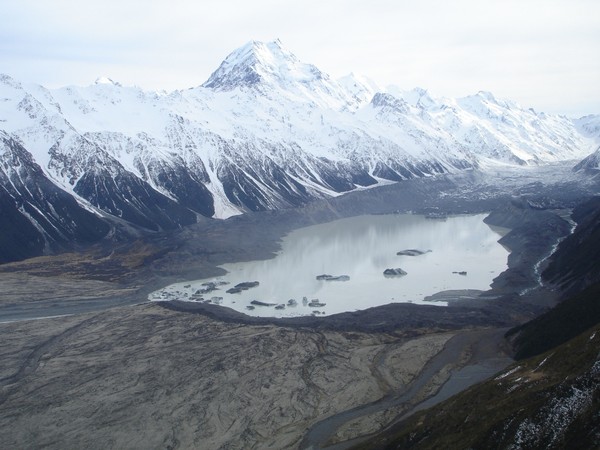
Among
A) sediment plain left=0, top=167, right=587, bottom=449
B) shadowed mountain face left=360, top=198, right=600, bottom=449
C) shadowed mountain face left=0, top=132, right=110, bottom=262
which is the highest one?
shadowed mountain face left=0, top=132, right=110, bottom=262

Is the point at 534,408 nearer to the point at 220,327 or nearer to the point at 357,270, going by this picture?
the point at 220,327

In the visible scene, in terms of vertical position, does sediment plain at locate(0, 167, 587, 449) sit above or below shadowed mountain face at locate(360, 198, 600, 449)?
below

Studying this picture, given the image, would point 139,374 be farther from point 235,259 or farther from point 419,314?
point 235,259

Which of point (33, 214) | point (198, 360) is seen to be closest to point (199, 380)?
point (198, 360)

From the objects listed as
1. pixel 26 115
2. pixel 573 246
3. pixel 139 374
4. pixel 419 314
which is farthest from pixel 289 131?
pixel 139 374

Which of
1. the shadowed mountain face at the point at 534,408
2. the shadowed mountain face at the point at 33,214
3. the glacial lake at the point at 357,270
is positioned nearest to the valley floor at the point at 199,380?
the shadowed mountain face at the point at 534,408

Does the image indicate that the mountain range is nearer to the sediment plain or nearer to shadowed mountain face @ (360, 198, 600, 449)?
the sediment plain

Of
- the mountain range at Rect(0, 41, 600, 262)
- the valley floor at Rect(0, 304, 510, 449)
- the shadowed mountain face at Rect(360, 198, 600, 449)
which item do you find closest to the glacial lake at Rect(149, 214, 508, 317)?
the valley floor at Rect(0, 304, 510, 449)

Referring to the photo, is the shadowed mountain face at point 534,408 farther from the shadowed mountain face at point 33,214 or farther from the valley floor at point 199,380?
the shadowed mountain face at point 33,214
